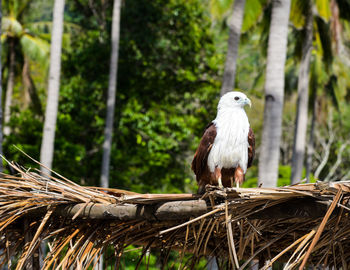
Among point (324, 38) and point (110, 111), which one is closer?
point (110, 111)

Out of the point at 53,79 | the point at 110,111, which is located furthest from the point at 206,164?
the point at 110,111

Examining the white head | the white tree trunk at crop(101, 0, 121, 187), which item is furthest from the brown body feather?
the white tree trunk at crop(101, 0, 121, 187)

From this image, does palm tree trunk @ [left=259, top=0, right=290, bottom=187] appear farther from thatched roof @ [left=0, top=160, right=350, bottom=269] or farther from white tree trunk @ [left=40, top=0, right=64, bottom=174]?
white tree trunk @ [left=40, top=0, right=64, bottom=174]

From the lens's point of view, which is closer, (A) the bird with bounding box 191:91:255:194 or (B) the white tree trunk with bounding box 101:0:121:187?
(A) the bird with bounding box 191:91:255:194

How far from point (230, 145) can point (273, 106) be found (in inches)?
128

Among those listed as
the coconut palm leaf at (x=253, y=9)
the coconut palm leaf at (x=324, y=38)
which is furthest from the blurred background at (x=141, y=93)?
the coconut palm leaf at (x=253, y=9)

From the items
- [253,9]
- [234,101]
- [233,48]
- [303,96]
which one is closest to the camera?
[234,101]

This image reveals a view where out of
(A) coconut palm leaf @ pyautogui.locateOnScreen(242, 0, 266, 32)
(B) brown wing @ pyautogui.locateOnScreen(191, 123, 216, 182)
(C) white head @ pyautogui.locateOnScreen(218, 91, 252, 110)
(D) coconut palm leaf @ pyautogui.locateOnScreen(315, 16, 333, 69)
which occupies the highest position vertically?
(D) coconut palm leaf @ pyautogui.locateOnScreen(315, 16, 333, 69)

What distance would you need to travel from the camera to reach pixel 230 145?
453 centimetres

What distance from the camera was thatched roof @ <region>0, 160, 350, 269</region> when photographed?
3.30 m

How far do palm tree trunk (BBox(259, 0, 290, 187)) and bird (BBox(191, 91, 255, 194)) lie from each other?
282 centimetres

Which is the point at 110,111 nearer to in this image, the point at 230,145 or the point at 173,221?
the point at 230,145

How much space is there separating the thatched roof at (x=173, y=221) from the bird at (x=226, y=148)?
23.1 inches

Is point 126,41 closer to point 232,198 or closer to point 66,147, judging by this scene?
point 66,147
